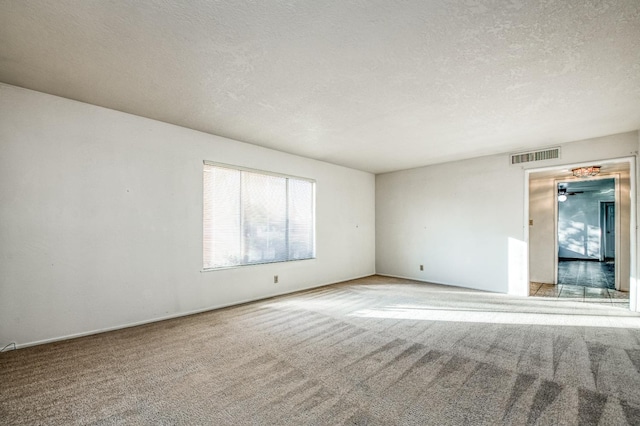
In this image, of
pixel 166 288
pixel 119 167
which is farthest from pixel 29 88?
pixel 166 288

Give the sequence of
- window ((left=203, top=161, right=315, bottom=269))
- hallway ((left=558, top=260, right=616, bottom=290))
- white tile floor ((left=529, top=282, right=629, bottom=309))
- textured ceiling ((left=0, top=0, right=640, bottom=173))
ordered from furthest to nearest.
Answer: hallway ((left=558, top=260, right=616, bottom=290))
white tile floor ((left=529, top=282, right=629, bottom=309))
window ((left=203, top=161, right=315, bottom=269))
textured ceiling ((left=0, top=0, right=640, bottom=173))

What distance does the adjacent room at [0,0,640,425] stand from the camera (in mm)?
2027

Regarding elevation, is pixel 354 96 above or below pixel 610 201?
above

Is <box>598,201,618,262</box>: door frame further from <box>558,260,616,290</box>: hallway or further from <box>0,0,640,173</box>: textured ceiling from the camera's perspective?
<box>0,0,640,173</box>: textured ceiling

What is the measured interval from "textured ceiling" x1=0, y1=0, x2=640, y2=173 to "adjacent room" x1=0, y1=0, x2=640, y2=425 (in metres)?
0.02

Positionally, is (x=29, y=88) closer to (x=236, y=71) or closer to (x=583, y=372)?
(x=236, y=71)

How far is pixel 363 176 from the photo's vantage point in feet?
24.1

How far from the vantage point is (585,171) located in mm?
5387

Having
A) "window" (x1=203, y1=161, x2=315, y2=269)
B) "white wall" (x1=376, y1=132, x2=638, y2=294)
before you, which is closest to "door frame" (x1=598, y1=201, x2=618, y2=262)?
"white wall" (x1=376, y1=132, x2=638, y2=294)

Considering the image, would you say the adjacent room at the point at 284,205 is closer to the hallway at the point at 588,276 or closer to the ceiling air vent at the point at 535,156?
the ceiling air vent at the point at 535,156

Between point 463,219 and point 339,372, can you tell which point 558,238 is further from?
point 339,372

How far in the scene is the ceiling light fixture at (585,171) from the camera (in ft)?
17.2

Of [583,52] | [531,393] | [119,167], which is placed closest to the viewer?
[531,393]

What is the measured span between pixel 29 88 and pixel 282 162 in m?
3.42
